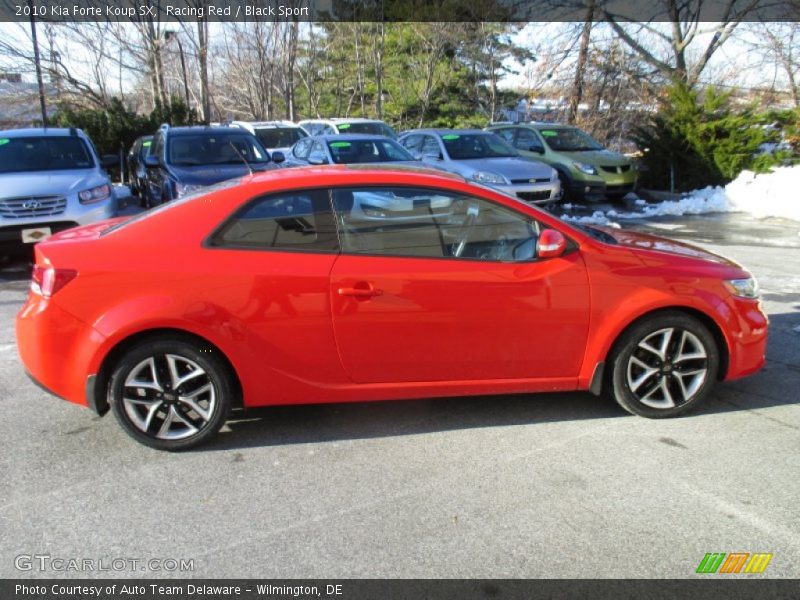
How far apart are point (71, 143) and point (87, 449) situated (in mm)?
7457

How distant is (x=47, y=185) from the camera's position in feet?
28.0

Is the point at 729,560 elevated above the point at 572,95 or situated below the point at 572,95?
below

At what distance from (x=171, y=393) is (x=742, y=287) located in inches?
140

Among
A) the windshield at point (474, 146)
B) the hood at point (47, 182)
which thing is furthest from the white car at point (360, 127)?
the hood at point (47, 182)

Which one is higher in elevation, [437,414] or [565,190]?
[565,190]

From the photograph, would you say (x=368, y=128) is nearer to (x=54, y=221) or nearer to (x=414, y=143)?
(x=414, y=143)

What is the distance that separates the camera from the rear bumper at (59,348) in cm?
366

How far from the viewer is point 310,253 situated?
12.5ft

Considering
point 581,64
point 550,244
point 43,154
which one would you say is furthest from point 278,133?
point 550,244

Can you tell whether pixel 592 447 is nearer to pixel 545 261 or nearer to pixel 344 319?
pixel 545 261

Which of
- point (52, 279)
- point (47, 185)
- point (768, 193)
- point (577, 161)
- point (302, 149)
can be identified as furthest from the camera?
point (577, 161)

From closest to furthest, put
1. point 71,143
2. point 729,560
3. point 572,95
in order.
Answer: point 729,560
point 71,143
point 572,95
